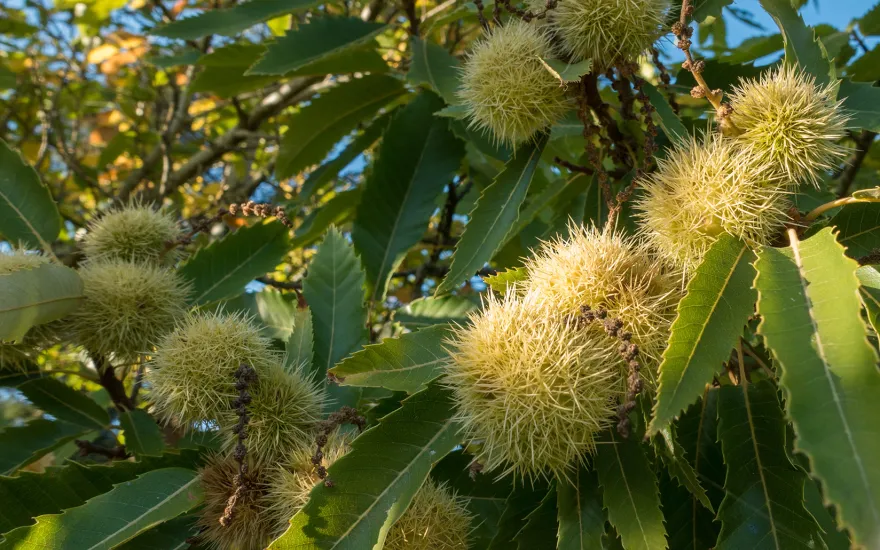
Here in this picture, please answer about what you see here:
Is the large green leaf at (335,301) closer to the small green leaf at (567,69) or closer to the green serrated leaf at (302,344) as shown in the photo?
the green serrated leaf at (302,344)

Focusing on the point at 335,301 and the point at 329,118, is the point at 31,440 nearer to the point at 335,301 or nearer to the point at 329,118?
the point at 335,301

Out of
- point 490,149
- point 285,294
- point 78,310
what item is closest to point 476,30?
point 490,149

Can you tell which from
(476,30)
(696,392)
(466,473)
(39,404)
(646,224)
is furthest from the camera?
(476,30)

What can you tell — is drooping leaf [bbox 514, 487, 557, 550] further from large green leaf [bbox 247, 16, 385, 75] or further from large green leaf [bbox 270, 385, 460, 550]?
large green leaf [bbox 247, 16, 385, 75]

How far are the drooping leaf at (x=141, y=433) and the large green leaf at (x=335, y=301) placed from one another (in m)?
0.51

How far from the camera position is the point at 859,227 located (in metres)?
1.54

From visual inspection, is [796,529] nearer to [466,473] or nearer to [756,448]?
[756,448]

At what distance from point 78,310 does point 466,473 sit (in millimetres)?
1085

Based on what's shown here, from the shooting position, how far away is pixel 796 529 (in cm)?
130

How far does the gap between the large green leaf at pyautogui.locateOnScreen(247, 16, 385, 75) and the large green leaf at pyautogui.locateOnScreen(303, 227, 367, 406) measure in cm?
62

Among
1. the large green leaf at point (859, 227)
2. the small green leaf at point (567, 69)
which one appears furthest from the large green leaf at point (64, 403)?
the large green leaf at point (859, 227)

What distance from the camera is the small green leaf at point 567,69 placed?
1422 millimetres

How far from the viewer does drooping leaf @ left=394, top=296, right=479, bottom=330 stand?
2.16 m

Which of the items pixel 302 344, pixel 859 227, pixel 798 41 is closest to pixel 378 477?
pixel 302 344
